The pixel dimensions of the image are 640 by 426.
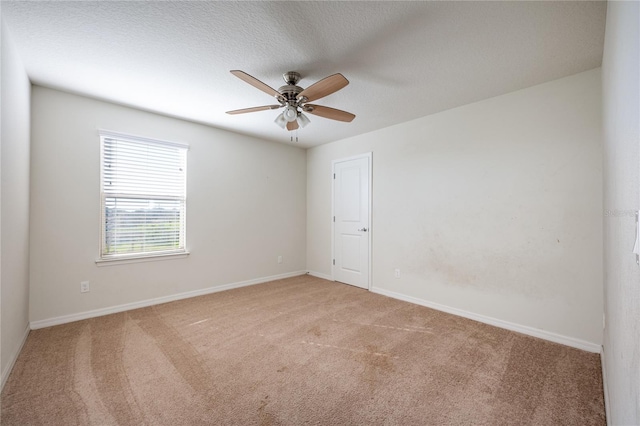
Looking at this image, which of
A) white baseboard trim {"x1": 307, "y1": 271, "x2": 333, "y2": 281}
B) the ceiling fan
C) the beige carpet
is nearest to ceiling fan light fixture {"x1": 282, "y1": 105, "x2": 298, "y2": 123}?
the ceiling fan

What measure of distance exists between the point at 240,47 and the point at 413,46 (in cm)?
136

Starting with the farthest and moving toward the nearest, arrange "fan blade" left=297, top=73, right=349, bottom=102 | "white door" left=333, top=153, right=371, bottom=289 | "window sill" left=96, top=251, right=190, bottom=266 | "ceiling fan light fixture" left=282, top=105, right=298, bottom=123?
"white door" left=333, top=153, right=371, bottom=289
"window sill" left=96, top=251, right=190, bottom=266
"ceiling fan light fixture" left=282, top=105, right=298, bottom=123
"fan blade" left=297, top=73, right=349, bottom=102

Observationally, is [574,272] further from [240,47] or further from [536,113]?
[240,47]

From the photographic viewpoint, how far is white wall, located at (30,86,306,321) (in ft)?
9.50

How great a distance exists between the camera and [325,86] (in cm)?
217

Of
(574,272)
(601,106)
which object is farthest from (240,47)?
(574,272)

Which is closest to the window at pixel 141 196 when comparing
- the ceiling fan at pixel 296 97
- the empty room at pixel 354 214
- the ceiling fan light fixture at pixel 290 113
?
the empty room at pixel 354 214

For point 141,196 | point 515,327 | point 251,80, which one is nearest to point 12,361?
point 141,196

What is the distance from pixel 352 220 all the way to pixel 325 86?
270 cm

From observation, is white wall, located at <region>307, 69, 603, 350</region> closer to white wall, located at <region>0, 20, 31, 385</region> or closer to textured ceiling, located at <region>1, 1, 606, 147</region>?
textured ceiling, located at <region>1, 1, 606, 147</region>

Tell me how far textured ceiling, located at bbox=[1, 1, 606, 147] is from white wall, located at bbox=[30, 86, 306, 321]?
1.50 ft

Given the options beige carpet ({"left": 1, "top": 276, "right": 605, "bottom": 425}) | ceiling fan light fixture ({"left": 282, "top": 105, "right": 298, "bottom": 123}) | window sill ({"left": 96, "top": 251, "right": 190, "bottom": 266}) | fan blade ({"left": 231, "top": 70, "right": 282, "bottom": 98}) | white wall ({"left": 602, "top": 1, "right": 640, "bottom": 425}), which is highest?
fan blade ({"left": 231, "top": 70, "right": 282, "bottom": 98})

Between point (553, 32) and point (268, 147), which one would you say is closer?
point (553, 32)

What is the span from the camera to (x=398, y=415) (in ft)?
5.42
